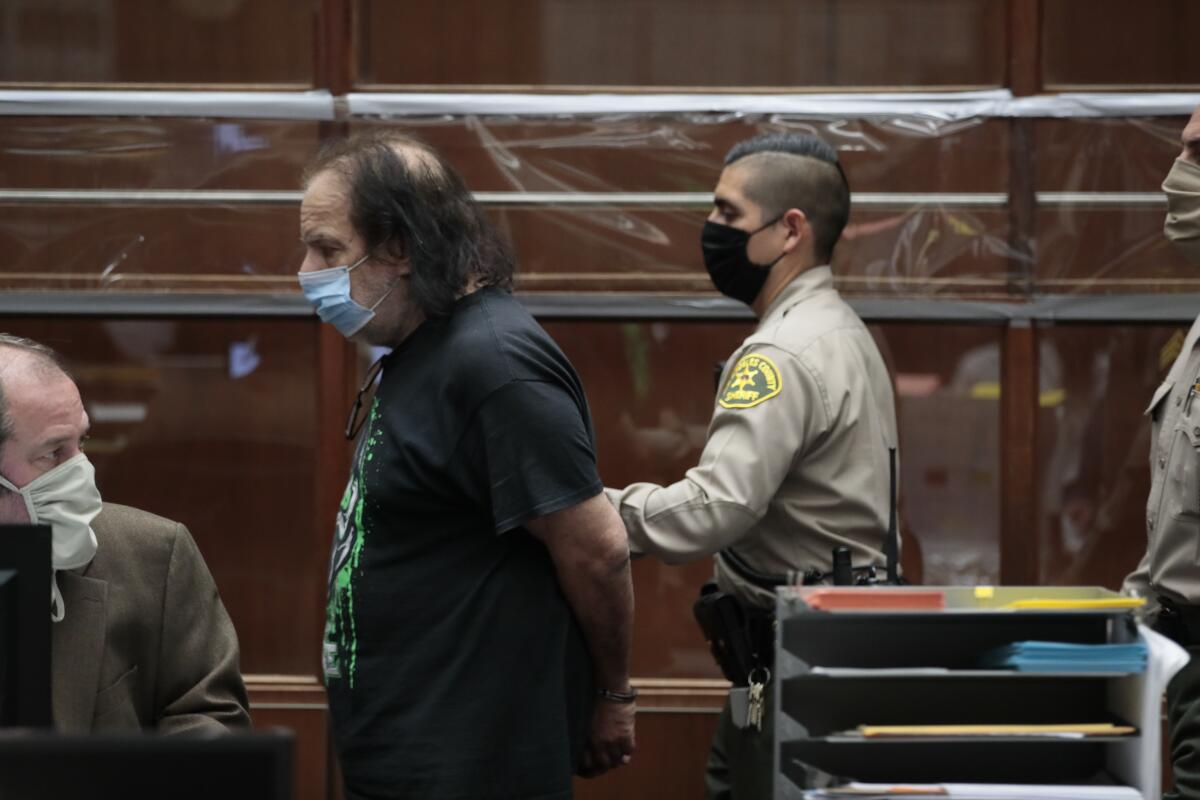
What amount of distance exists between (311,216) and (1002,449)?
232 centimetres

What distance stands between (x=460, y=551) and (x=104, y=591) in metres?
0.65

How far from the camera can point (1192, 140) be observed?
3.84 meters

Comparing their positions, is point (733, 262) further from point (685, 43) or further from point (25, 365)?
point (25, 365)

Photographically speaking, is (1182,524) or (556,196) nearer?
(1182,524)

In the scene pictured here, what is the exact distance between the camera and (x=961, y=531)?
4887 millimetres

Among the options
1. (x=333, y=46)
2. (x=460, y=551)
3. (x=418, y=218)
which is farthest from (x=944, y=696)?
(x=333, y=46)

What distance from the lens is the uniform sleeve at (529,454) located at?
304 cm

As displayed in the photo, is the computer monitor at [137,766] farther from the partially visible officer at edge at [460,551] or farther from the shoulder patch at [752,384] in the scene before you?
the shoulder patch at [752,384]

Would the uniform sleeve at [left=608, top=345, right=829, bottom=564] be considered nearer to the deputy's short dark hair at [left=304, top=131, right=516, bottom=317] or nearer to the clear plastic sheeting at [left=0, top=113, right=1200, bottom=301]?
the deputy's short dark hair at [left=304, top=131, right=516, bottom=317]

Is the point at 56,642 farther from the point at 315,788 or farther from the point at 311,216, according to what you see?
the point at 315,788

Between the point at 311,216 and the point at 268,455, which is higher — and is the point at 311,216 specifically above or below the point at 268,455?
above

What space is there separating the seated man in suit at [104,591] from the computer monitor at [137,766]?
170 cm

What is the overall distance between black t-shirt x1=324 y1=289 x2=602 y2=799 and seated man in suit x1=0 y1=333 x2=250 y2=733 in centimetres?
27

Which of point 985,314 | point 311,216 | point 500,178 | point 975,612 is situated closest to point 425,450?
point 311,216
